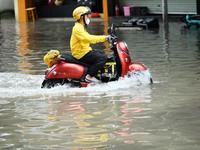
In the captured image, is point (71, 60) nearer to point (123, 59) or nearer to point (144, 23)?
point (123, 59)

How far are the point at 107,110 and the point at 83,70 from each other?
83.1 inches

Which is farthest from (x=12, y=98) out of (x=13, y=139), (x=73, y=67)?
(x=13, y=139)

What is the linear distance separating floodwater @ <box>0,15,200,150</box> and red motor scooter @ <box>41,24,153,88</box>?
6.1 inches

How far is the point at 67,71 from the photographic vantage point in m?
11.4

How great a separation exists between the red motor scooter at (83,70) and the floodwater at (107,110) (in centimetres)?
15

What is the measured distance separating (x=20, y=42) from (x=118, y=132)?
15.7 m

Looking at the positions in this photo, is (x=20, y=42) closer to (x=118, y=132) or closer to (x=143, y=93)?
(x=143, y=93)

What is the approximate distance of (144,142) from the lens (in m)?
7.29

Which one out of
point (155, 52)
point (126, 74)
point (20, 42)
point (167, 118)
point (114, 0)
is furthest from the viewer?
point (114, 0)

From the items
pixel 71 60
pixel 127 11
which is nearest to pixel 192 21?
pixel 127 11

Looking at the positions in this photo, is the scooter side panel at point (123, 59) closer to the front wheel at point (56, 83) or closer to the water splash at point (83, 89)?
the water splash at point (83, 89)

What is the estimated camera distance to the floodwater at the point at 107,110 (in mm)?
7430

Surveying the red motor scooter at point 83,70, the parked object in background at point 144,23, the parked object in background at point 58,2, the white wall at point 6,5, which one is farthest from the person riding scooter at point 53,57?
the white wall at point 6,5

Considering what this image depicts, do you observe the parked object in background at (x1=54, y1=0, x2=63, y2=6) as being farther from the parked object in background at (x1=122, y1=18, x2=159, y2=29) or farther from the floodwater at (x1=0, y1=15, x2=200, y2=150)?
the floodwater at (x1=0, y1=15, x2=200, y2=150)
